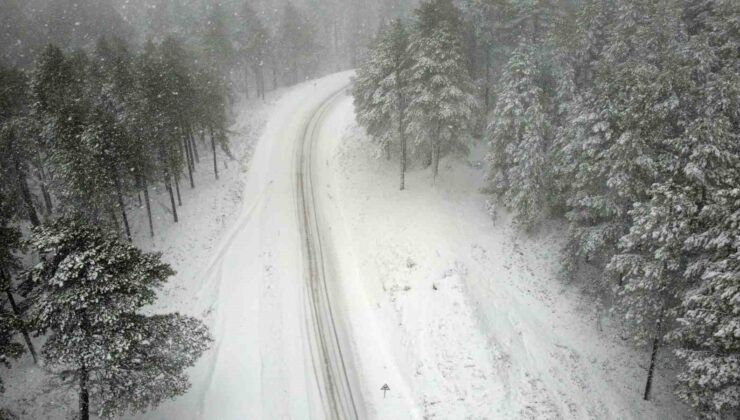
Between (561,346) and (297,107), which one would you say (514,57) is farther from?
(297,107)

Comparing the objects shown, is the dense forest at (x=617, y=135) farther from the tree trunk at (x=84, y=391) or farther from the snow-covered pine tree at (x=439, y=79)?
the tree trunk at (x=84, y=391)

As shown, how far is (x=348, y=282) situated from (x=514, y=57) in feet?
60.2

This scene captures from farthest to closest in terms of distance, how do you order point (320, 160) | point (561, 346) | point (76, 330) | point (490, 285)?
point (320, 160) → point (490, 285) → point (561, 346) → point (76, 330)

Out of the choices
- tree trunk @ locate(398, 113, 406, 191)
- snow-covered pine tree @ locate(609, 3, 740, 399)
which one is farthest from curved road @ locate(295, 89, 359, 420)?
snow-covered pine tree @ locate(609, 3, 740, 399)

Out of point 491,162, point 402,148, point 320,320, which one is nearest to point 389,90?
point 402,148

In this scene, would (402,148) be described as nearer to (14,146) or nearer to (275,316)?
(275,316)

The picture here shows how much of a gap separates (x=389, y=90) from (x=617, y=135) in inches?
655

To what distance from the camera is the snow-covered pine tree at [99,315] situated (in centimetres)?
1559

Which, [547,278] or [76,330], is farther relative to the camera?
[547,278]

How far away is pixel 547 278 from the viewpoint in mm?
27484

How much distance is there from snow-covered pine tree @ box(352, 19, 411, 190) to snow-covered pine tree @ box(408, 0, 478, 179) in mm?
859

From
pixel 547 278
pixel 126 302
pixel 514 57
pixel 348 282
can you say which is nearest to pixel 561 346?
pixel 547 278

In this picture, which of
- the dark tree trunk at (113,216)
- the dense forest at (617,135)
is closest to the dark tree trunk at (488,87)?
the dense forest at (617,135)

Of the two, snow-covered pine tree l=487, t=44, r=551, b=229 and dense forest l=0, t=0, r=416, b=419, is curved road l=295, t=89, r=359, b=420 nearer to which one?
dense forest l=0, t=0, r=416, b=419
